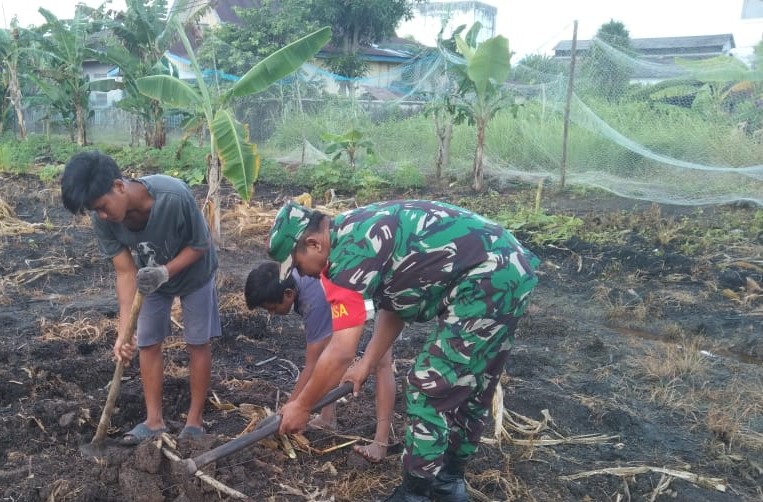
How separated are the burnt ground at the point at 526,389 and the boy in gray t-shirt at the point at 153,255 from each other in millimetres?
389

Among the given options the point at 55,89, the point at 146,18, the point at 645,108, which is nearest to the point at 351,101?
the point at 146,18

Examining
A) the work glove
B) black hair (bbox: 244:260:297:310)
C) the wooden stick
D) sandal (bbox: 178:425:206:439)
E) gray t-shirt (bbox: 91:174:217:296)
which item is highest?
gray t-shirt (bbox: 91:174:217:296)

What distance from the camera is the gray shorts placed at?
343cm

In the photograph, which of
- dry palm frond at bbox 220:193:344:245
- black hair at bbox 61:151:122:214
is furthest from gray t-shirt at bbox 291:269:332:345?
dry palm frond at bbox 220:193:344:245

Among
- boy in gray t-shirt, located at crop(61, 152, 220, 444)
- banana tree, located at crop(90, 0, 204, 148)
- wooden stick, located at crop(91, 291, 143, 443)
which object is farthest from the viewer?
banana tree, located at crop(90, 0, 204, 148)

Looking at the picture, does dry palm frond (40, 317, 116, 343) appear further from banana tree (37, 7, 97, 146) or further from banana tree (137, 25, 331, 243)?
banana tree (37, 7, 97, 146)

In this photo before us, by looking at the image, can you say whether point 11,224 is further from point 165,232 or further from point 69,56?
point 69,56

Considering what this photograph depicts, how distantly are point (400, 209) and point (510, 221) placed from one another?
6.45 m

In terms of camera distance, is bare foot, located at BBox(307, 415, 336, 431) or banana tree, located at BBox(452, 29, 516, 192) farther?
banana tree, located at BBox(452, 29, 516, 192)

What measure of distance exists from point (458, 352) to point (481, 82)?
8.29 metres

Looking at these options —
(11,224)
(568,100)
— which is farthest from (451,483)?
(568,100)

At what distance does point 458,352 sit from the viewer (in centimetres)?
258

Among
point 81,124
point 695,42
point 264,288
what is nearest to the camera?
point 264,288

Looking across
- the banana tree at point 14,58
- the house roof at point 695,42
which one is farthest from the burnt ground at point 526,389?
the house roof at point 695,42
